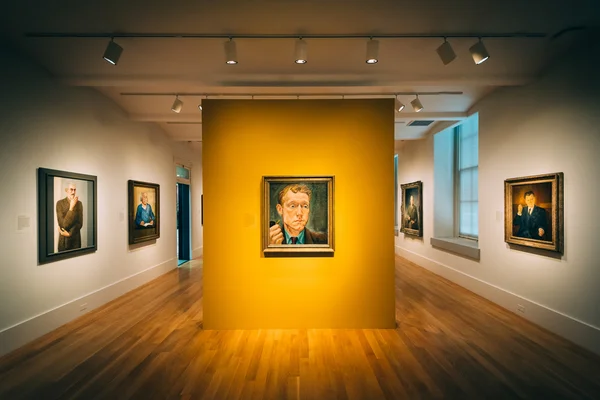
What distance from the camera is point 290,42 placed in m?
3.73

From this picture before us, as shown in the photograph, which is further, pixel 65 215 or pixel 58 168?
pixel 65 215

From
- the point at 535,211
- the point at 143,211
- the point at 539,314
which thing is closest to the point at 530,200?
the point at 535,211

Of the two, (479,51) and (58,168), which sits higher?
(479,51)

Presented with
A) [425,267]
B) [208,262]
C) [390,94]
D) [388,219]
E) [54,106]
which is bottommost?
[425,267]

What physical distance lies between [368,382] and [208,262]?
2457 mm

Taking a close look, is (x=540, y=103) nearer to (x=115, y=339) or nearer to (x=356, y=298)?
(x=356, y=298)

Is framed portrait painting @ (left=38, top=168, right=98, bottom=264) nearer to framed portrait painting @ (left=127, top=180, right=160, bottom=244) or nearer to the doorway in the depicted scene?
framed portrait painting @ (left=127, top=180, right=160, bottom=244)

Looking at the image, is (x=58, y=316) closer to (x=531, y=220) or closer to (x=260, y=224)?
(x=260, y=224)

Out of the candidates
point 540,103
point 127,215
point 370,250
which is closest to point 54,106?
point 127,215

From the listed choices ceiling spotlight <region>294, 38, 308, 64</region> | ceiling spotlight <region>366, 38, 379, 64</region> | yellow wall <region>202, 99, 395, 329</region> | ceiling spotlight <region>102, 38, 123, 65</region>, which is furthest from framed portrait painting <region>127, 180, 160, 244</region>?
ceiling spotlight <region>366, 38, 379, 64</region>

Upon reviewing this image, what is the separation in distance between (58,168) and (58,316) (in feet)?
6.78

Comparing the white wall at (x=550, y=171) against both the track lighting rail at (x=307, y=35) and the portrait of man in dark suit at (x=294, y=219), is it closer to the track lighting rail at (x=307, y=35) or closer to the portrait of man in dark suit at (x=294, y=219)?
the track lighting rail at (x=307, y=35)

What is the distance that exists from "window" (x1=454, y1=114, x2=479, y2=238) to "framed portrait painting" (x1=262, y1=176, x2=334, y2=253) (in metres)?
4.56

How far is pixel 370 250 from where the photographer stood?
4285 mm
